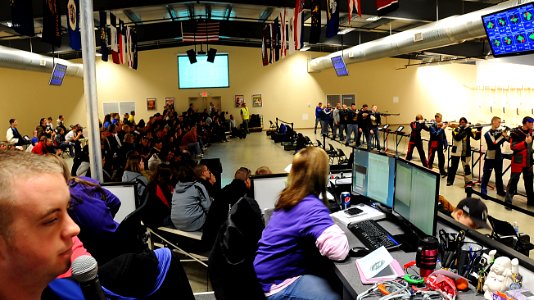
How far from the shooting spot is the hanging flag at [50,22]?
705 cm

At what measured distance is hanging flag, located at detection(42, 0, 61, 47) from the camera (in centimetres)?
705

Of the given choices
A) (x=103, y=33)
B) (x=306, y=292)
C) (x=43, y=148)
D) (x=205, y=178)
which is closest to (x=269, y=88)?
(x=103, y=33)

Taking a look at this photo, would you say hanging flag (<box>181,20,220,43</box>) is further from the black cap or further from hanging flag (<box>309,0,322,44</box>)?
the black cap

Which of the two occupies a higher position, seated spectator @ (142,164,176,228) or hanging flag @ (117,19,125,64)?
hanging flag @ (117,19,125,64)

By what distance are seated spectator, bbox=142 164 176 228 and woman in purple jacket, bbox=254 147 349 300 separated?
2.25 m

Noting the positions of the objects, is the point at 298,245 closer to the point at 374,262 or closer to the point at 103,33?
the point at 374,262

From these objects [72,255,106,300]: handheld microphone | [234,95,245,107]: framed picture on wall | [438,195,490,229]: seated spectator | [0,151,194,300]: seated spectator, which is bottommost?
[438,195,490,229]: seated spectator

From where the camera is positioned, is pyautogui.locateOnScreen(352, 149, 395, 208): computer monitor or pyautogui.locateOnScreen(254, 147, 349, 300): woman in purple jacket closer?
pyautogui.locateOnScreen(254, 147, 349, 300): woman in purple jacket

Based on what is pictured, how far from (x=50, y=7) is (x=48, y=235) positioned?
7.45 m

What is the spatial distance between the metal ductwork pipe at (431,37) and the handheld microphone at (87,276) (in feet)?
25.7

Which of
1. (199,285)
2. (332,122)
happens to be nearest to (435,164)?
(332,122)

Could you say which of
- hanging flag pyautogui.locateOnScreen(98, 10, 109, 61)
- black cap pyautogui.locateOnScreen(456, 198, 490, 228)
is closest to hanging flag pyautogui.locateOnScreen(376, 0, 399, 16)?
black cap pyautogui.locateOnScreen(456, 198, 490, 228)

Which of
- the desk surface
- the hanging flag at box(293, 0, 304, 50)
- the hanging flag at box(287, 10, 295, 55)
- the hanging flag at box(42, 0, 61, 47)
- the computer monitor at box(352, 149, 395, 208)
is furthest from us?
the hanging flag at box(287, 10, 295, 55)

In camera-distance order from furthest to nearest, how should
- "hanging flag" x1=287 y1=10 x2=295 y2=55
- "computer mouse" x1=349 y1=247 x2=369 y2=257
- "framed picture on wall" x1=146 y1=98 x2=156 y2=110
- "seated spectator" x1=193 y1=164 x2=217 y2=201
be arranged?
1. "framed picture on wall" x1=146 y1=98 x2=156 y2=110
2. "hanging flag" x1=287 y1=10 x2=295 y2=55
3. "seated spectator" x1=193 y1=164 x2=217 y2=201
4. "computer mouse" x1=349 y1=247 x2=369 y2=257
